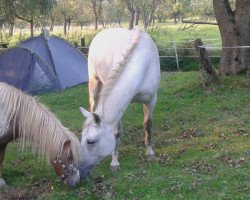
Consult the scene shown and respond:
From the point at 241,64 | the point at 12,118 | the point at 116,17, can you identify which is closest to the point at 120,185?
the point at 12,118

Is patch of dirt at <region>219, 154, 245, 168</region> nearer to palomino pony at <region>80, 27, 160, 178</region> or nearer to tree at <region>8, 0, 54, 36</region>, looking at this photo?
palomino pony at <region>80, 27, 160, 178</region>

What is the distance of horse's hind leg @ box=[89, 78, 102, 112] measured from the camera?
22.4ft

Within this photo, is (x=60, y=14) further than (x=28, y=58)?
Yes

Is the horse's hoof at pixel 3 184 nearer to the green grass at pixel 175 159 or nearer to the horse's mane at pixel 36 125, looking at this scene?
the green grass at pixel 175 159

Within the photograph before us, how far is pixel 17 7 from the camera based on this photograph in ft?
70.2

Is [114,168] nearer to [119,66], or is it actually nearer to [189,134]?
[119,66]

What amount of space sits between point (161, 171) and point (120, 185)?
0.69m

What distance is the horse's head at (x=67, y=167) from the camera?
512cm

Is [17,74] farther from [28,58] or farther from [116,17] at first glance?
[116,17]

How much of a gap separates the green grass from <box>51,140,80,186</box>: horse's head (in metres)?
0.13

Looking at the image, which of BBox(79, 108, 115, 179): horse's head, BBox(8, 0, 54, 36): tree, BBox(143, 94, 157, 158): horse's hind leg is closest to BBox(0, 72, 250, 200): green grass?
BBox(143, 94, 157, 158): horse's hind leg

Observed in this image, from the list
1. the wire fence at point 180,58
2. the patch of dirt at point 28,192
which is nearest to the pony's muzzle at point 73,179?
the patch of dirt at point 28,192

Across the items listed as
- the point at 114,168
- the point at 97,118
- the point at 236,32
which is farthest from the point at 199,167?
the point at 236,32

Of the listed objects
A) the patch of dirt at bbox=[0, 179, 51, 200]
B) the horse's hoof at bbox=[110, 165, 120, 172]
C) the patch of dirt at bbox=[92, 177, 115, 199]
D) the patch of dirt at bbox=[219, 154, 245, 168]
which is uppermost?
the patch of dirt at bbox=[219, 154, 245, 168]
